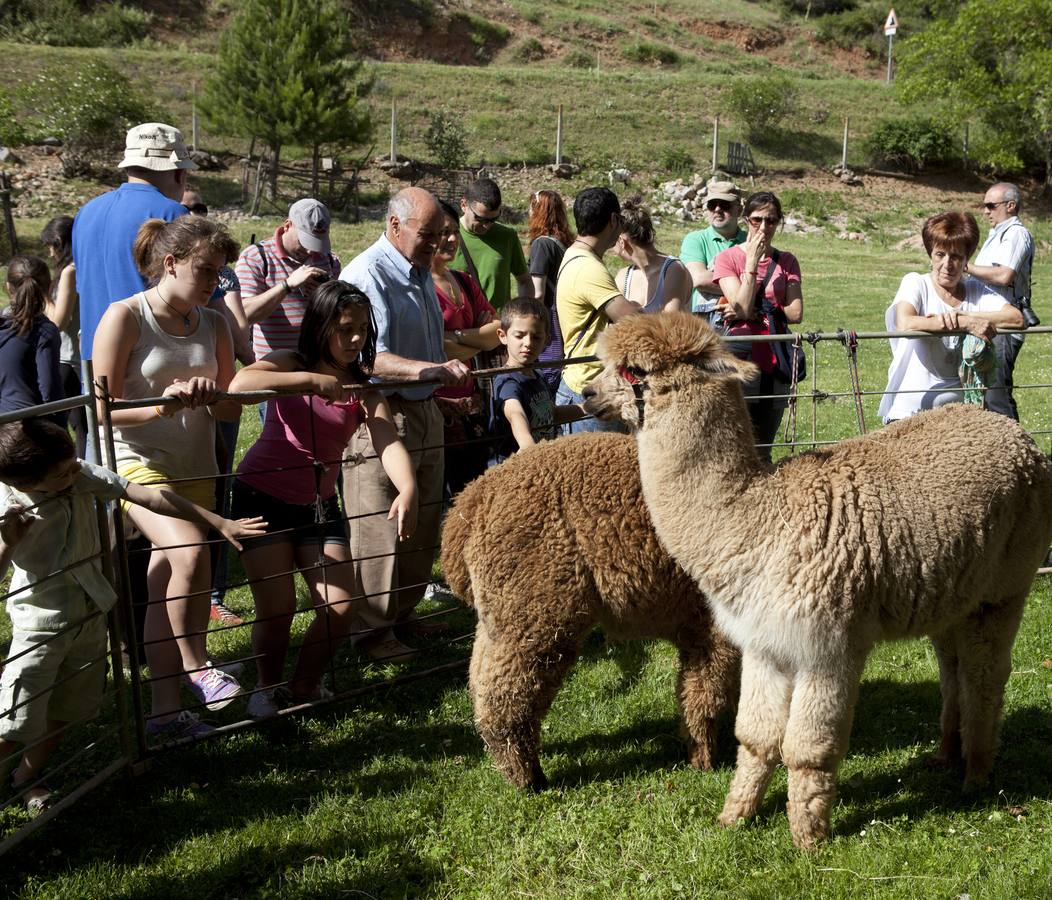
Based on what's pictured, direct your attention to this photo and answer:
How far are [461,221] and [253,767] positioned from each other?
4323mm

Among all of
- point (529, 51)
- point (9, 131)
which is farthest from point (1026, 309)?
point (529, 51)

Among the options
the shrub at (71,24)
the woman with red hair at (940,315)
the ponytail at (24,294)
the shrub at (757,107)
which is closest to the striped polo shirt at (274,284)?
the ponytail at (24,294)

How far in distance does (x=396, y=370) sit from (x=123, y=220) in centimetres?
168

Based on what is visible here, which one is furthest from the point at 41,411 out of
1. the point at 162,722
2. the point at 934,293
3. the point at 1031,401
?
the point at 1031,401

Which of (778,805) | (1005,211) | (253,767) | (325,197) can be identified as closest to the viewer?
(778,805)

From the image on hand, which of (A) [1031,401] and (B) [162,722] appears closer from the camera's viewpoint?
(B) [162,722]

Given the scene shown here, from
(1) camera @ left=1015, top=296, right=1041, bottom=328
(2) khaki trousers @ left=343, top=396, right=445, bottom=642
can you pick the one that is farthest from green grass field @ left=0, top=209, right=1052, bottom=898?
(1) camera @ left=1015, top=296, right=1041, bottom=328

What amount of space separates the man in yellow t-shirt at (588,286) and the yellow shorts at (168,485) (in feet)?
6.52

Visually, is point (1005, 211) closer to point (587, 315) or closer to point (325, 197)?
point (587, 315)

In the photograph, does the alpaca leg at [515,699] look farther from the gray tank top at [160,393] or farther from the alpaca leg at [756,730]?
the gray tank top at [160,393]

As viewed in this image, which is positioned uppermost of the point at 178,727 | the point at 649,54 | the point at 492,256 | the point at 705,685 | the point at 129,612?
the point at 649,54

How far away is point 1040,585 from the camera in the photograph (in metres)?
6.07

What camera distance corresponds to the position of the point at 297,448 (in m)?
4.49

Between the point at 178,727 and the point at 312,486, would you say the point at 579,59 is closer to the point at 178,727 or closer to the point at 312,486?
the point at 312,486
